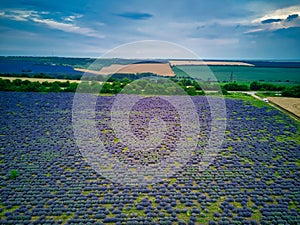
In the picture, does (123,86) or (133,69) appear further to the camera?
(133,69)

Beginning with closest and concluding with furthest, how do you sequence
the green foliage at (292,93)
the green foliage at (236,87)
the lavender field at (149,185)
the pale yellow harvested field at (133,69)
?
1. the lavender field at (149,185)
2. the green foliage at (292,93)
3. the pale yellow harvested field at (133,69)
4. the green foliage at (236,87)

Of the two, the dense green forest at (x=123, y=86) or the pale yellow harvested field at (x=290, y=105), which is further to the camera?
the dense green forest at (x=123, y=86)

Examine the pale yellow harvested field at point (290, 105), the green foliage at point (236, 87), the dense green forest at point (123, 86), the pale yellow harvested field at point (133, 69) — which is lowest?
the pale yellow harvested field at point (290, 105)

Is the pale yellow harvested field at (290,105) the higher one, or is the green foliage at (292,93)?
the green foliage at (292,93)

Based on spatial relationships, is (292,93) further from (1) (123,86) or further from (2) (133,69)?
(2) (133,69)

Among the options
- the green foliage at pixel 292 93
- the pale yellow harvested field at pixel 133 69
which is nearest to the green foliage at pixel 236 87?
the green foliage at pixel 292 93

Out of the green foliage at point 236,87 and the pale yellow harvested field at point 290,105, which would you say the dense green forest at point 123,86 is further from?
the pale yellow harvested field at point 290,105

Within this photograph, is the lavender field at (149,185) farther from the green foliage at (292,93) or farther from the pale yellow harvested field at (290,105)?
the green foliage at (292,93)

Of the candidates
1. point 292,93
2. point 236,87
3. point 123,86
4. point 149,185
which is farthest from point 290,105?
point 149,185

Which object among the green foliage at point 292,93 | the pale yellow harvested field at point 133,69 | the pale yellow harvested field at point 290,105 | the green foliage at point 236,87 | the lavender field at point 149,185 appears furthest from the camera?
the green foliage at point 236,87
